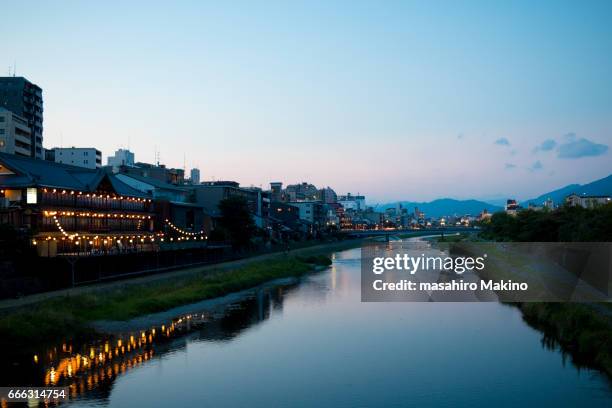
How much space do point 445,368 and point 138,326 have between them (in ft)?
37.6

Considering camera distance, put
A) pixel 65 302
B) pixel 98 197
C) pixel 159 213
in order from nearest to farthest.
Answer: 1. pixel 65 302
2. pixel 98 197
3. pixel 159 213

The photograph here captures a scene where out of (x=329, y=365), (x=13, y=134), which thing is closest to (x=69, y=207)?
(x=329, y=365)

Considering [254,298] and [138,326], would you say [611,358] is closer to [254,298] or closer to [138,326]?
[138,326]

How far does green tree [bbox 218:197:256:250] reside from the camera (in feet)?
176

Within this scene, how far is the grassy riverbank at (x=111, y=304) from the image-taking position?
758 inches

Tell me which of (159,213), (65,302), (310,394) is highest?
(159,213)

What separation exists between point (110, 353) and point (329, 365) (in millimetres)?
6711

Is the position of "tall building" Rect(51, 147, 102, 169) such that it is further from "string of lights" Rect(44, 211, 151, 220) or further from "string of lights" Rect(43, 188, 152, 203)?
"string of lights" Rect(44, 211, 151, 220)

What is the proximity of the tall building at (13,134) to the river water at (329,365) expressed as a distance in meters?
34.4

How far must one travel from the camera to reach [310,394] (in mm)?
15609

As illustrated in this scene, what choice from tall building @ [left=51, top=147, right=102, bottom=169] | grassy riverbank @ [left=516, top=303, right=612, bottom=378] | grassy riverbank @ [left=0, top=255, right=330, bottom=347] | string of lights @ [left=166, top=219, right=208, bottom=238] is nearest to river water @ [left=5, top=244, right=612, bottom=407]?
grassy riverbank @ [left=516, top=303, right=612, bottom=378]

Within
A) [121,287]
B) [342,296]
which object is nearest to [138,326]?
[121,287]

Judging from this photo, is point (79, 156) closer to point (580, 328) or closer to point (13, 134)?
point (13, 134)

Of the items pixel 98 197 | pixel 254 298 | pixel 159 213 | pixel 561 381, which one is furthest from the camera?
pixel 159 213
